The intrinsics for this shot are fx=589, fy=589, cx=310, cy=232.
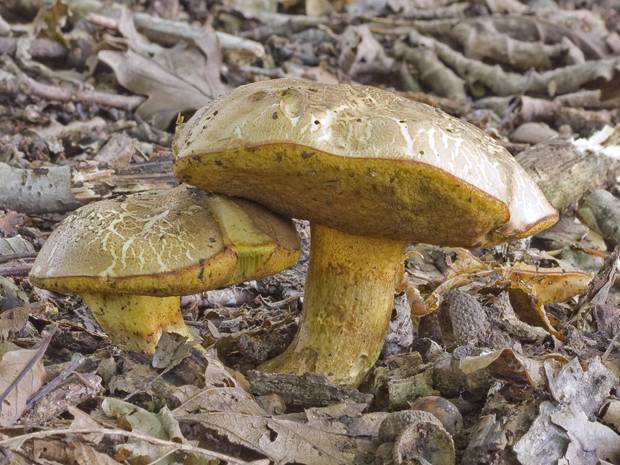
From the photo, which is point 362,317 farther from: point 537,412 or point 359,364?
point 537,412

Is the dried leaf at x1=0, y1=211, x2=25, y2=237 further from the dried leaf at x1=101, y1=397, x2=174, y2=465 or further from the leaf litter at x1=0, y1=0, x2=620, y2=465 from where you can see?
the dried leaf at x1=101, y1=397, x2=174, y2=465

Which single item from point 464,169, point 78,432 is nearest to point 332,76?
point 464,169

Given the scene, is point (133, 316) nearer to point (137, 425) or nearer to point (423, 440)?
point (137, 425)

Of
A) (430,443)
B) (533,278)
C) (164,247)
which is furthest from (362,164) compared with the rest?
(533,278)

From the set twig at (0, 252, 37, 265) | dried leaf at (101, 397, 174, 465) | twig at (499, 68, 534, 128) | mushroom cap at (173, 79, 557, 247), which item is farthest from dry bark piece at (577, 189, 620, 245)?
twig at (0, 252, 37, 265)

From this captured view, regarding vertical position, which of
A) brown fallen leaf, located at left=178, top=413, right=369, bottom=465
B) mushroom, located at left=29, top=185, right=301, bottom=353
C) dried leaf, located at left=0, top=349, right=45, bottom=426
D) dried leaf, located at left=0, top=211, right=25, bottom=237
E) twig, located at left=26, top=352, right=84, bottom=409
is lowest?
dried leaf, located at left=0, top=211, right=25, bottom=237

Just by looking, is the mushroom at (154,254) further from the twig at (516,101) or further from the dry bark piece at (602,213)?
the twig at (516,101)

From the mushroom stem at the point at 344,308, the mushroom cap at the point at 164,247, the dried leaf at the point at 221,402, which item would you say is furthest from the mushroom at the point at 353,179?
the dried leaf at the point at 221,402
